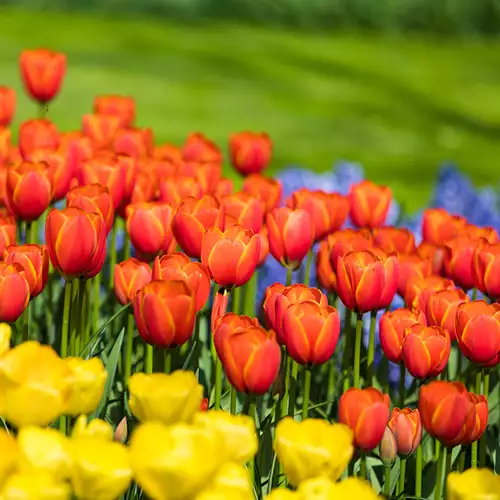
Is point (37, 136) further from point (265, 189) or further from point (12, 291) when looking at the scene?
point (12, 291)

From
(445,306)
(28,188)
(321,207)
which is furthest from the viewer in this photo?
(321,207)

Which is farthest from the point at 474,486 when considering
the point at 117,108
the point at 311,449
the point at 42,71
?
the point at 42,71

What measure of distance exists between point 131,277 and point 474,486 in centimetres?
114

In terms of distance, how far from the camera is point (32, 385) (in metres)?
1.68

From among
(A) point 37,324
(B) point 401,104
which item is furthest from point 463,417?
(B) point 401,104

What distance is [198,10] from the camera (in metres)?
14.8

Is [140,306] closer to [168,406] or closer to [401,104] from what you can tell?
[168,406]

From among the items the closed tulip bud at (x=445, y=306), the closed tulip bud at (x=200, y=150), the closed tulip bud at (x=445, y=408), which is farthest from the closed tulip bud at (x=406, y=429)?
the closed tulip bud at (x=200, y=150)

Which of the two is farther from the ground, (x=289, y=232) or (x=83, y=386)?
(x=289, y=232)

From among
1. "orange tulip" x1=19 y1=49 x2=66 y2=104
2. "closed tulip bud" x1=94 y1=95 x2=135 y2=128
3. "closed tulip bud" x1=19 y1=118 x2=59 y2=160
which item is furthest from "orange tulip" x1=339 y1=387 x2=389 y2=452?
"orange tulip" x1=19 y1=49 x2=66 y2=104

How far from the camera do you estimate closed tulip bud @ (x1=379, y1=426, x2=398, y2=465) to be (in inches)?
87.3

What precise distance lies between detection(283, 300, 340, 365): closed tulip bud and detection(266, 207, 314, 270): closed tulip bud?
1.61 feet

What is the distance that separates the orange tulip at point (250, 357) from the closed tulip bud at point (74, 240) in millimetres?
448

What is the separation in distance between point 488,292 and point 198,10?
12559 mm
